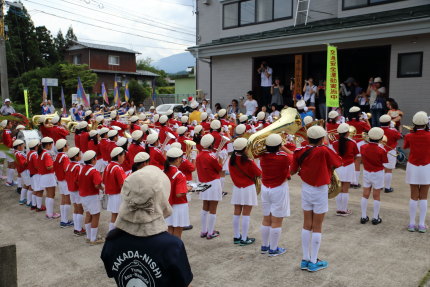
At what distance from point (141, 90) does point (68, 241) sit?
3389cm

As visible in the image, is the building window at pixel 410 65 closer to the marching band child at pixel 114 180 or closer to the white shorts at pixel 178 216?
the white shorts at pixel 178 216

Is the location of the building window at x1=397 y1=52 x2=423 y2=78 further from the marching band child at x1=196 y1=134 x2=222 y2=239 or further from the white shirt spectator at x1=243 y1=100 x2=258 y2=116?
the marching band child at x1=196 y1=134 x2=222 y2=239

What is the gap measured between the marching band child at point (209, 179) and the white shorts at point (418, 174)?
150 inches

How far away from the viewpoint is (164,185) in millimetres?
2627

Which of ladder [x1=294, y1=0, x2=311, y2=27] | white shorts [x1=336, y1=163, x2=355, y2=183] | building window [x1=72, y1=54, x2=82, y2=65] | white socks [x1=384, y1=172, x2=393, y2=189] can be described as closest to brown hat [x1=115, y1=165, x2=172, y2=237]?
white shorts [x1=336, y1=163, x2=355, y2=183]

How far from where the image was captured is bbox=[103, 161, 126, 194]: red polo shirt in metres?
7.09

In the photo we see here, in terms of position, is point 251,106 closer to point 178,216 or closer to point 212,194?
point 212,194

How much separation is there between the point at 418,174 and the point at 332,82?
15.7ft

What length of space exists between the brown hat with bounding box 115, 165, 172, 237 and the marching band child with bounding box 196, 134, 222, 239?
4566 millimetres

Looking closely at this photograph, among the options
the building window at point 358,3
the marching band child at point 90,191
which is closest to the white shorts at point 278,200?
the marching band child at point 90,191

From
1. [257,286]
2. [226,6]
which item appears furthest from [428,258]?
[226,6]

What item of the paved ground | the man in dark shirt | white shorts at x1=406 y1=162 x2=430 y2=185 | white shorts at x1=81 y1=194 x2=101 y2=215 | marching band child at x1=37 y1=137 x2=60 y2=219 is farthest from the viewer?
marching band child at x1=37 y1=137 x2=60 y2=219

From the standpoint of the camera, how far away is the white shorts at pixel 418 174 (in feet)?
23.8

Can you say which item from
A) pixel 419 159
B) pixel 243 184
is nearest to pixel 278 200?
pixel 243 184
